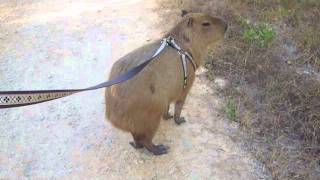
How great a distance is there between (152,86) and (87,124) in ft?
3.97

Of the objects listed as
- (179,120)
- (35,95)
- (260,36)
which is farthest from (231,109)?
(35,95)

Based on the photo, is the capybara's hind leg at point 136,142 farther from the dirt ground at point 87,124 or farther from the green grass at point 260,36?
the green grass at point 260,36

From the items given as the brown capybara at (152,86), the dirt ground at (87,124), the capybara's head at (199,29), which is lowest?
the dirt ground at (87,124)

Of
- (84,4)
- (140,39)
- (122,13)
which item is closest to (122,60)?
(140,39)

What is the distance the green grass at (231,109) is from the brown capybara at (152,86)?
64cm

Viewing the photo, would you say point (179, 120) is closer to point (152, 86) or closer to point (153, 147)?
point (153, 147)

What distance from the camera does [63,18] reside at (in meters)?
6.96

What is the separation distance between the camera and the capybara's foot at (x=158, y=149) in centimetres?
409

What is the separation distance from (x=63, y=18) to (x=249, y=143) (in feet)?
13.2

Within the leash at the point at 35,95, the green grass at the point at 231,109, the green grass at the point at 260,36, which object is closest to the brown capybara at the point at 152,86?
the leash at the point at 35,95

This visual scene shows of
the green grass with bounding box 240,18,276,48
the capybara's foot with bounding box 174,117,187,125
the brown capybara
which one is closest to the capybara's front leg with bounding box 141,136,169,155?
the brown capybara

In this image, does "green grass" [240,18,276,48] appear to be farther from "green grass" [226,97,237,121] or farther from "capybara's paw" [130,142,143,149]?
"capybara's paw" [130,142,143,149]

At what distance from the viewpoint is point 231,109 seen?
463 centimetres

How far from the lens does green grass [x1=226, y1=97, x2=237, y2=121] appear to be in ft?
15.0
